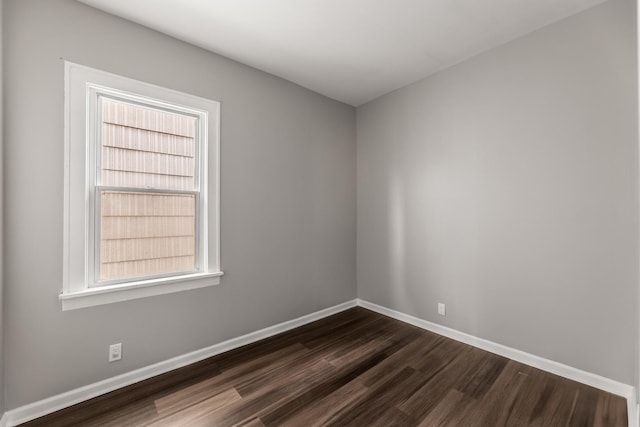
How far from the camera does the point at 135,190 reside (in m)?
2.12

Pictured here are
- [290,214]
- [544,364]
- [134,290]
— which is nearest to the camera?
[134,290]

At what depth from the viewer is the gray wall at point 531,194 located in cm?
188

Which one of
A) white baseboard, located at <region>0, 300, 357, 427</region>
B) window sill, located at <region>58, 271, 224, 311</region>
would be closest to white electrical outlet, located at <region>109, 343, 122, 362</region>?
white baseboard, located at <region>0, 300, 357, 427</region>

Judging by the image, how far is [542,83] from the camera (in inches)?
86.0

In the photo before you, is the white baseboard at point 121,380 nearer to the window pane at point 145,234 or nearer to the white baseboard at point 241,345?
the white baseboard at point 241,345

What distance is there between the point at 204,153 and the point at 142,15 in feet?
3.41

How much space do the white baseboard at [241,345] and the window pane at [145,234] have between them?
73cm

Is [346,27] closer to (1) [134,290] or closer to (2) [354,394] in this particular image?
(1) [134,290]

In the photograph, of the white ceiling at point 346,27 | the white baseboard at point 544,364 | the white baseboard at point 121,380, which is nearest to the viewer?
the white baseboard at point 121,380

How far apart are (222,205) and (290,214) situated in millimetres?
753

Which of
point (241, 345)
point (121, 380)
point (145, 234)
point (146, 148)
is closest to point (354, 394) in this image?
point (241, 345)

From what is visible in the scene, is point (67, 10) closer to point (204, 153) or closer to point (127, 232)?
point (204, 153)

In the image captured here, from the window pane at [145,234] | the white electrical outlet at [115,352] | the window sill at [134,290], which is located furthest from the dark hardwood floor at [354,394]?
the window pane at [145,234]

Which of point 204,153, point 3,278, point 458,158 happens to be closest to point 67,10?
point 204,153
